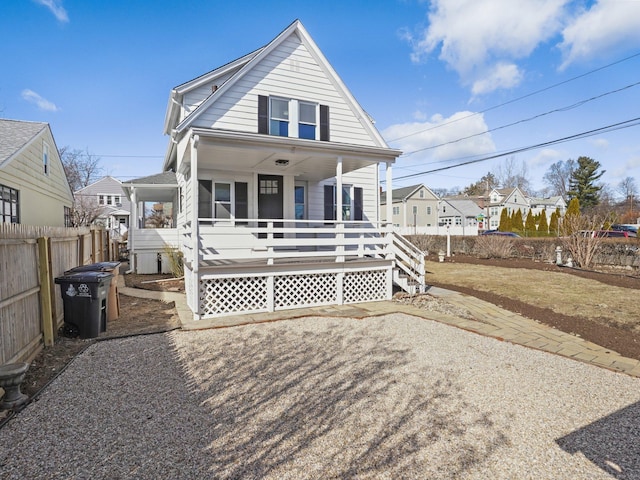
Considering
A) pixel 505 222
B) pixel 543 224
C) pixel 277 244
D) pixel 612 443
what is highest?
pixel 505 222

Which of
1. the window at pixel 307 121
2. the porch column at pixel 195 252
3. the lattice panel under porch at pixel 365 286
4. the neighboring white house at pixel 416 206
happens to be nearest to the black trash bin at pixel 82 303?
the porch column at pixel 195 252

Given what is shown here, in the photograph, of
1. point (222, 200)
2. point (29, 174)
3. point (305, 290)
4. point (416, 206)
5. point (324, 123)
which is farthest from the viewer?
point (416, 206)

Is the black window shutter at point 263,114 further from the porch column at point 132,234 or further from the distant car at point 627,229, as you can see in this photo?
the distant car at point 627,229

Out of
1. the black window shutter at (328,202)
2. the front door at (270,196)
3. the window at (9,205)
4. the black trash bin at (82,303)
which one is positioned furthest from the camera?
the black window shutter at (328,202)

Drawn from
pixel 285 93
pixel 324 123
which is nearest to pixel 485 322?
pixel 324 123

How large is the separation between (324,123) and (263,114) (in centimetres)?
201

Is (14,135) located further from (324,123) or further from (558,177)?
(558,177)

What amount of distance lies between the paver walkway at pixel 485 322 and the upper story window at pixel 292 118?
18.7 feet

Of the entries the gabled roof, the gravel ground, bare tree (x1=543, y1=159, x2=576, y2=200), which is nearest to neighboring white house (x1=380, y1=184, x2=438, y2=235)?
the gabled roof

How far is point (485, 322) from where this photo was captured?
759 cm

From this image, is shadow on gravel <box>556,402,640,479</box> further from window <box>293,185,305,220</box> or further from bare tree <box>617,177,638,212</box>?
bare tree <box>617,177,638,212</box>

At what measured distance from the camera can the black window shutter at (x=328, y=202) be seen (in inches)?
505

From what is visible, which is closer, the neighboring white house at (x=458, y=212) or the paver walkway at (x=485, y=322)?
the paver walkway at (x=485, y=322)

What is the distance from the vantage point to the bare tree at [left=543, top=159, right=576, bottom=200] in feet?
228
